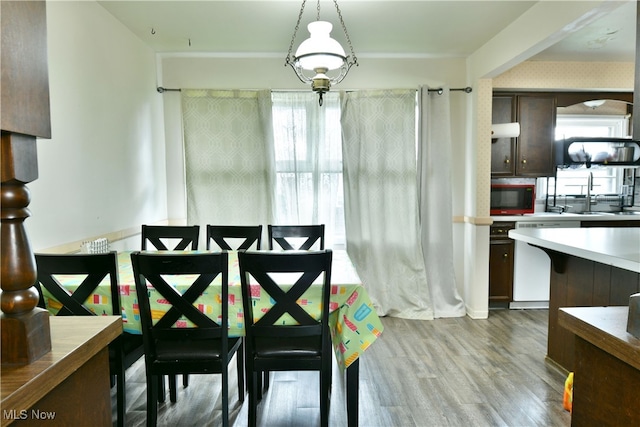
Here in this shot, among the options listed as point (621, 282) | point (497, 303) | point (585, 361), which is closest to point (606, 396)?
point (585, 361)

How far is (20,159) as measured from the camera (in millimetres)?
651

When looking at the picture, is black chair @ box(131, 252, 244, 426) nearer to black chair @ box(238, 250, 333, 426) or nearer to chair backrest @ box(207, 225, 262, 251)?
black chair @ box(238, 250, 333, 426)

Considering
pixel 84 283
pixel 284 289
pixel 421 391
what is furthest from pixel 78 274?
pixel 421 391

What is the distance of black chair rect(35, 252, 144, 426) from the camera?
5.65ft

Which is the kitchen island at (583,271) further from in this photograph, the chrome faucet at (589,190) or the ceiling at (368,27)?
the chrome faucet at (589,190)

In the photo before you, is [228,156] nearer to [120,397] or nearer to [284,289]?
[284,289]

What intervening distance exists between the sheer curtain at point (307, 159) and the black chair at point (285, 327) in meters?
1.98

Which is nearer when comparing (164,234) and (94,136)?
(94,136)

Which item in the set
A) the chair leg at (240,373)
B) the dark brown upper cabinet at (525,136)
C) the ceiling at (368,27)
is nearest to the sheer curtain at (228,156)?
the ceiling at (368,27)

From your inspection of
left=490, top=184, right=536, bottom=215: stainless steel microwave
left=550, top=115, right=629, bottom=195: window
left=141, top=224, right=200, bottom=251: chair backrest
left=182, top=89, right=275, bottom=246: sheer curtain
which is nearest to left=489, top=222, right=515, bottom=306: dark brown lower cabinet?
left=490, top=184, right=536, bottom=215: stainless steel microwave

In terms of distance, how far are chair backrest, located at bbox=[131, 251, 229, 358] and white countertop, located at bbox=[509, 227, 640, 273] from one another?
6.21 ft

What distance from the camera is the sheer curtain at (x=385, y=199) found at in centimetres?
378

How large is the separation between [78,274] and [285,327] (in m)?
0.99

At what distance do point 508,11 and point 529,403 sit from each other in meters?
2.69
